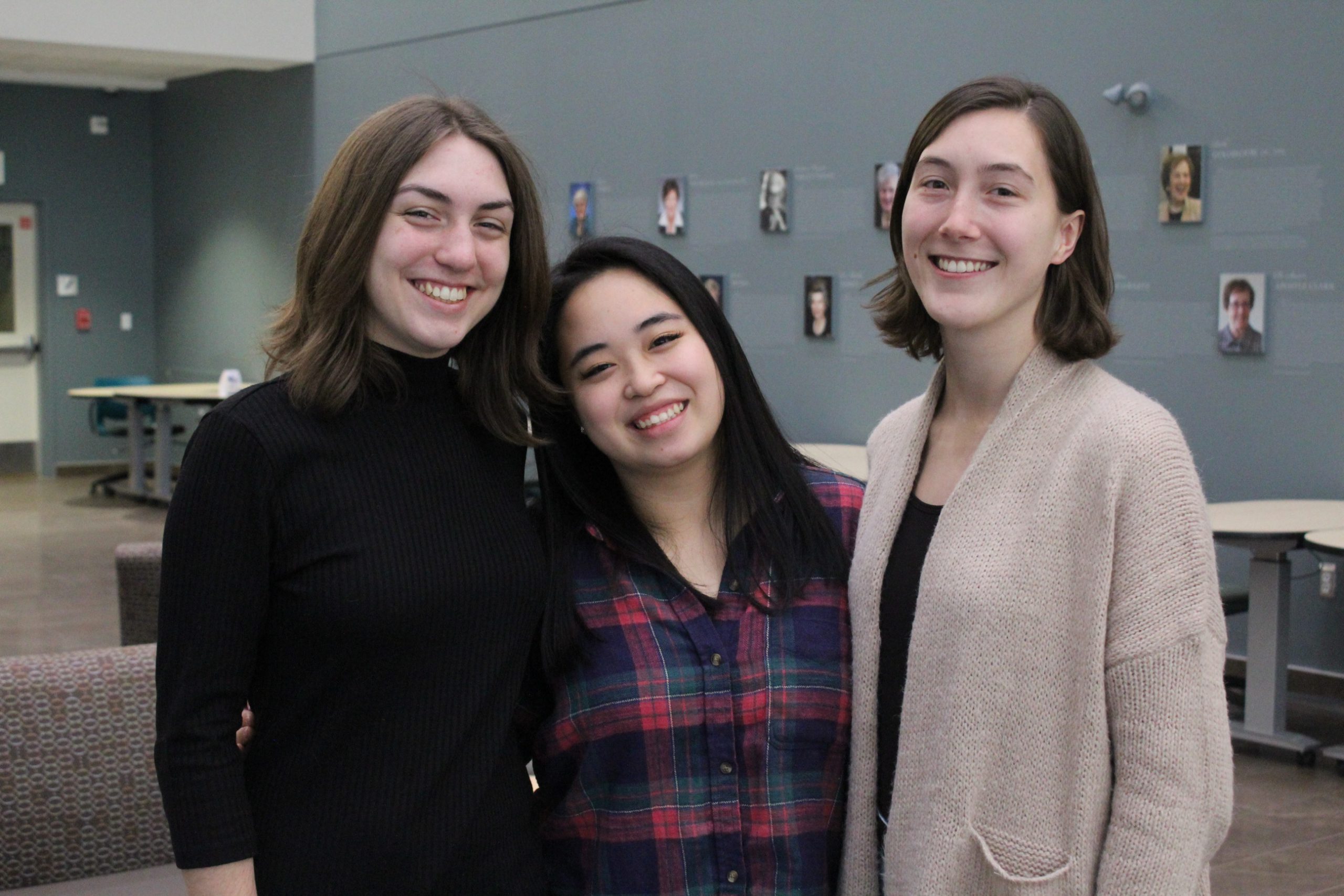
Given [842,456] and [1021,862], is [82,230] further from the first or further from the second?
[1021,862]

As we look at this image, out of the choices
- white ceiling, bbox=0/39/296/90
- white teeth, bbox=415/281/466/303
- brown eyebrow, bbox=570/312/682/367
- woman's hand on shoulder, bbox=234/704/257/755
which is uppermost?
white ceiling, bbox=0/39/296/90

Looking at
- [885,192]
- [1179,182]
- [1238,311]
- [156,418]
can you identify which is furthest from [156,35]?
[1238,311]

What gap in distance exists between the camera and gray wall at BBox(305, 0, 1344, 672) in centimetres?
645

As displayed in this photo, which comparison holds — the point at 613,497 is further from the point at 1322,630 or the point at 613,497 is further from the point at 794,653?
the point at 1322,630

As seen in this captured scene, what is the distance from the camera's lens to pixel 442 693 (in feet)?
5.98

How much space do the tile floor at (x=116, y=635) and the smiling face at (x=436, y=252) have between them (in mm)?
3544

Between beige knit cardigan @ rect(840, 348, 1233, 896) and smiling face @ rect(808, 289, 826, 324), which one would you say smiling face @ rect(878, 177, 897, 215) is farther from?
beige knit cardigan @ rect(840, 348, 1233, 896)

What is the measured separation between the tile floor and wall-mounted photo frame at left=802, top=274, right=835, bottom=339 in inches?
127

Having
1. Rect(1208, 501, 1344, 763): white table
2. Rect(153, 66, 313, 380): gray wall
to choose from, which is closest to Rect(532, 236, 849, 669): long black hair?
Rect(1208, 501, 1344, 763): white table

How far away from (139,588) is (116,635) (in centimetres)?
423

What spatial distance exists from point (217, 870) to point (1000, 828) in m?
0.93

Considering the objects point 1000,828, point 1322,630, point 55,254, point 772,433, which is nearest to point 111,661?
point 772,433

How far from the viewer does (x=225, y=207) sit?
575 inches

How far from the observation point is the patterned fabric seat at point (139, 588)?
411 centimetres
